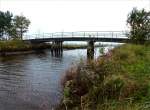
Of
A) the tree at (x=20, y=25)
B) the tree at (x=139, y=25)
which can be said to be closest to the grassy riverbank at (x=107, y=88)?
the tree at (x=139, y=25)

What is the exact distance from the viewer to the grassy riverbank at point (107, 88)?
8672 millimetres

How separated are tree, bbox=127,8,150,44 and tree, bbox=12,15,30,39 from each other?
127 ft

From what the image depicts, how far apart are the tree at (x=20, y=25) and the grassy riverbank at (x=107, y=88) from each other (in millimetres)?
56186

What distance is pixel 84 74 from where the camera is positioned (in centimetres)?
1168

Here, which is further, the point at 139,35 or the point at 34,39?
the point at 34,39

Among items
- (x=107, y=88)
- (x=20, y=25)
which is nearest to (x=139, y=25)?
(x=107, y=88)

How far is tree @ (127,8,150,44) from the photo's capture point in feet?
106

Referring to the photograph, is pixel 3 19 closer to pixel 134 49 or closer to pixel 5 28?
pixel 5 28

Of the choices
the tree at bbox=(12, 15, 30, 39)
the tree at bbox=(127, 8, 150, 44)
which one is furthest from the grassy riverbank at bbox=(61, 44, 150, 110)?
the tree at bbox=(12, 15, 30, 39)

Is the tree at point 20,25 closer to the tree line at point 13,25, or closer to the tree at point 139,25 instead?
the tree line at point 13,25

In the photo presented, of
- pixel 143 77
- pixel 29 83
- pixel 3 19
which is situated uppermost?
pixel 3 19

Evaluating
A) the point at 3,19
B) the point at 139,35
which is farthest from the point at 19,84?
the point at 3,19

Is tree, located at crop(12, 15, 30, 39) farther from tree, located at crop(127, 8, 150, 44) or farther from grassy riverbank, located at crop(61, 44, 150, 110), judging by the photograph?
grassy riverbank, located at crop(61, 44, 150, 110)

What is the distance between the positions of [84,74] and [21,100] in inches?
143
